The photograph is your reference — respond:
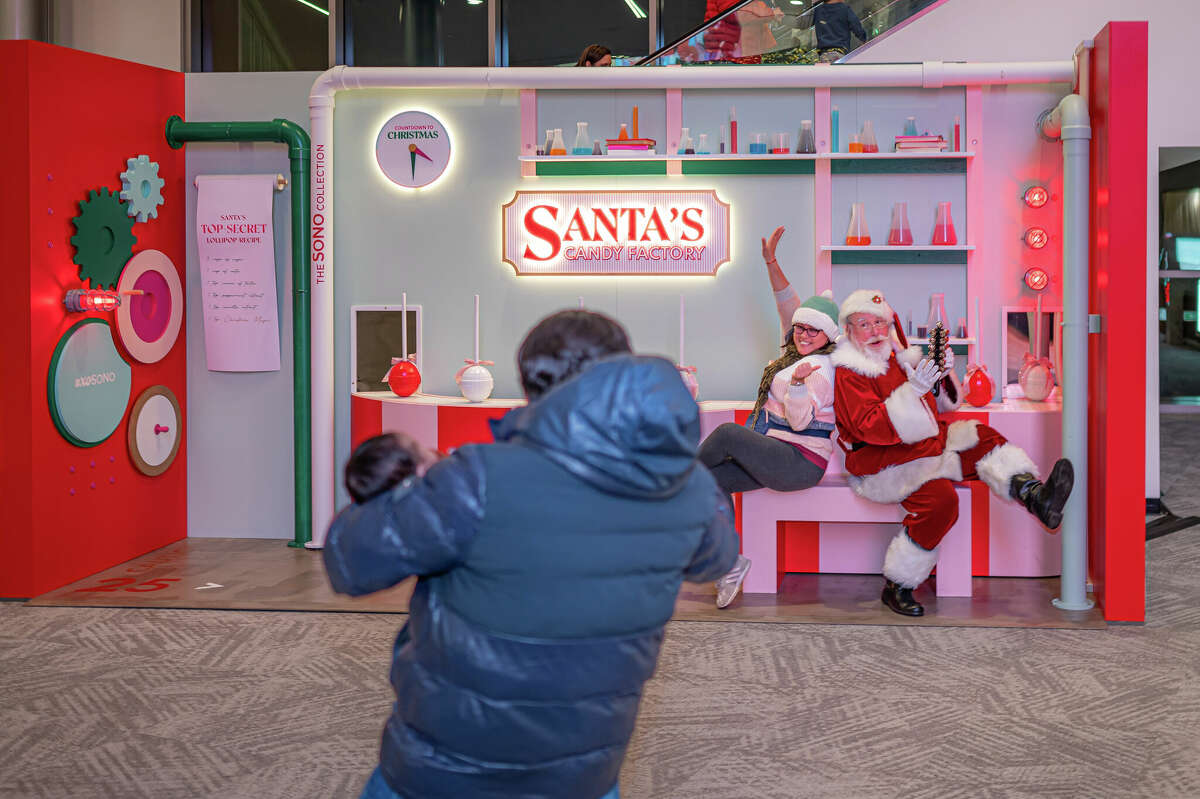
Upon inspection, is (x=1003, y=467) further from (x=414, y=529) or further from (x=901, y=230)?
(x=414, y=529)

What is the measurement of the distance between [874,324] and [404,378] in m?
2.46

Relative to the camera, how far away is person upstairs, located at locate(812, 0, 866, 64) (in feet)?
18.0

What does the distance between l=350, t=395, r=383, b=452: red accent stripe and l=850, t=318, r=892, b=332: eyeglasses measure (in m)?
2.52

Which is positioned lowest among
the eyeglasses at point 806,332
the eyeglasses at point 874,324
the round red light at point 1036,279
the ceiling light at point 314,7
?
the eyeglasses at point 806,332

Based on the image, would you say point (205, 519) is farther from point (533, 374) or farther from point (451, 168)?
point (533, 374)

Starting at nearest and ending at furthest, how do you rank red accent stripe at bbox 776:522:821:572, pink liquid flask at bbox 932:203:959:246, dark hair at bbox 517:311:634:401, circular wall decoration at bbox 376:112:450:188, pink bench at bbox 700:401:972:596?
dark hair at bbox 517:311:634:401 < pink bench at bbox 700:401:972:596 < red accent stripe at bbox 776:522:821:572 < pink liquid flask at bbox 932:203:959:246 < circular wall decoration at bbox 376:112:450:188

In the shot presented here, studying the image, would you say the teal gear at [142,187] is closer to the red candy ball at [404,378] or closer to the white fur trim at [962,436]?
the red candy ball at [404,378]

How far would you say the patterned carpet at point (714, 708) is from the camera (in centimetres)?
296

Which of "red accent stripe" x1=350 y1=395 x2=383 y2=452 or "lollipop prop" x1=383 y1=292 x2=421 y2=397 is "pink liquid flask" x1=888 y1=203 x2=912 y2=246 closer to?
"lollipop prop" x1=383 y1=292 x2=421 y2=397

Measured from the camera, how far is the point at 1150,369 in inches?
273

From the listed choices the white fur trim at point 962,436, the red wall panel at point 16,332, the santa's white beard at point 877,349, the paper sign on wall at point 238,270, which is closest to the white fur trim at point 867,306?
the santa's white beard at point 877,349

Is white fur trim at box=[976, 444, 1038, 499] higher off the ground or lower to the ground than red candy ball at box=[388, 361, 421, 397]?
lower

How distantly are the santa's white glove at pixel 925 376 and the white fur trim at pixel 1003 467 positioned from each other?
1.42 feet

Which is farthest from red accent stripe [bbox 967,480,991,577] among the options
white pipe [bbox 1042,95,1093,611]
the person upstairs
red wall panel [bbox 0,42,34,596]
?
red wall panel [bbox 0,42,34,596]
